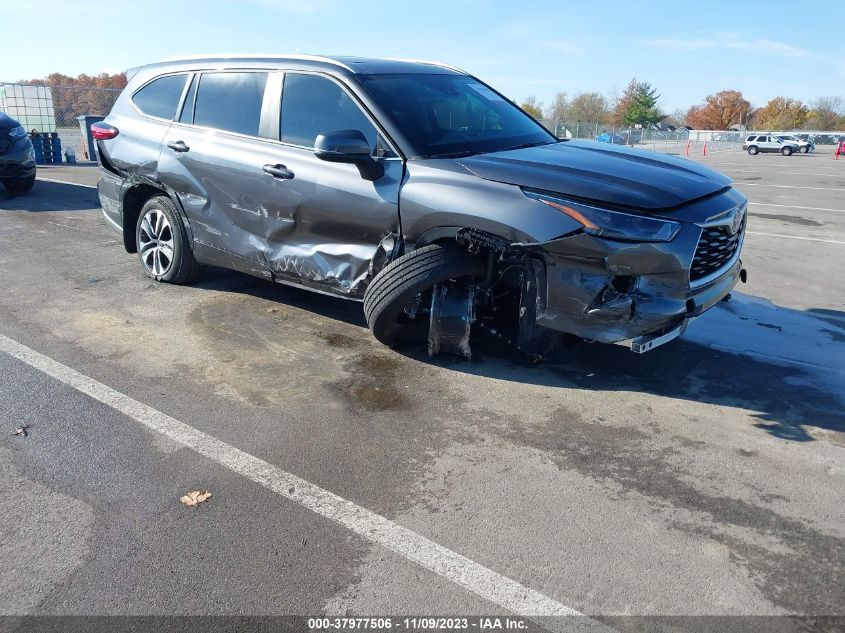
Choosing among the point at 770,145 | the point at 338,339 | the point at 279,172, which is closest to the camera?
the point at 279,172

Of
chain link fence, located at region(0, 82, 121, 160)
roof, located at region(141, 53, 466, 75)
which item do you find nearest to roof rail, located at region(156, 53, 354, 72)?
roof, located at region(141, 53, 466, 75)

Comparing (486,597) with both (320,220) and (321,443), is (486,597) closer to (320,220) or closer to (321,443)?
(321,443)

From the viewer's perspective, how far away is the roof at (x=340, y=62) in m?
4.93

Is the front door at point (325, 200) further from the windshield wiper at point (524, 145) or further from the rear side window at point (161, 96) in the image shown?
the rear side window at point (161, 96)

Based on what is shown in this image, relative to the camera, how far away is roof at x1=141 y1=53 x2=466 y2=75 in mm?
4926

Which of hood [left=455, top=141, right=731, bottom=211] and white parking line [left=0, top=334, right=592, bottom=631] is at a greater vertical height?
hood [left=455, top=141, right=731, bottom=211]

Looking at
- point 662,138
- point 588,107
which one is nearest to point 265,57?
point 662,138

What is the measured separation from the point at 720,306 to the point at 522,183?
3.13 m

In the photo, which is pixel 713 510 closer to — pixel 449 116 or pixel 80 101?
pixel 449 116

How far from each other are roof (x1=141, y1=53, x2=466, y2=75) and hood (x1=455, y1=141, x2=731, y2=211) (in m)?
1.20

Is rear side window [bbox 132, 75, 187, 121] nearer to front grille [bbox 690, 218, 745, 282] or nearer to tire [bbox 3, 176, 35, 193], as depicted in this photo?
front grille [bbox 690, 218, 745, 282]

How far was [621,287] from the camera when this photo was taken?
12.6 ft

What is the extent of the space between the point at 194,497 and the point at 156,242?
3.70 m

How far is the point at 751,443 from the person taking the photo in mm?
3703
